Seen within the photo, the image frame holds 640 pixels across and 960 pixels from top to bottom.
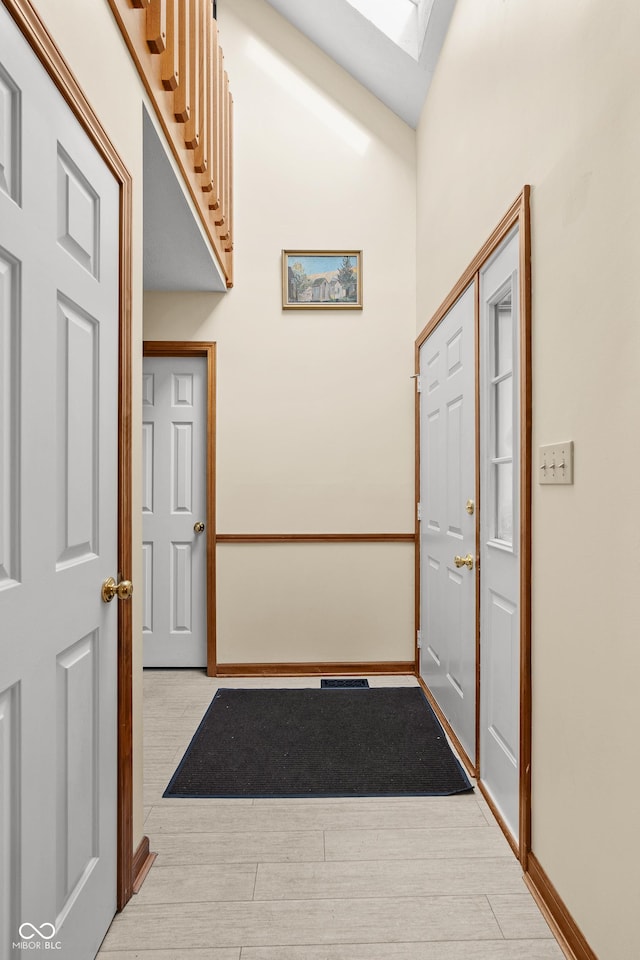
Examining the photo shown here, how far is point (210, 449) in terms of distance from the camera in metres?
3.42

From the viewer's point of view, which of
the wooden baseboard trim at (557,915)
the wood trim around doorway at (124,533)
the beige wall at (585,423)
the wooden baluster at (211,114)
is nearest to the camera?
the beige wall at (585,423)

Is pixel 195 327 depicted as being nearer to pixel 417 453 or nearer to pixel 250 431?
pixel 250 431

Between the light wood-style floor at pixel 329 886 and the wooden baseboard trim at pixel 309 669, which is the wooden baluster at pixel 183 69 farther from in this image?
the wooden baseboard trim at pixel 309 669

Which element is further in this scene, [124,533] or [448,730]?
[448,730]

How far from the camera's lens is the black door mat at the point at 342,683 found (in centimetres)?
320

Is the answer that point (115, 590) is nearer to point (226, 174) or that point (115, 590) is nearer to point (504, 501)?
point (504, 501)

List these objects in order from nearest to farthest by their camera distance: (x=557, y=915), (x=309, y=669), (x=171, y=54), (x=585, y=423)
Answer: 1. (x=585, y=423)
2. (x=557, y=915)
3. (x=171, y=54)
4. (x=309, y=669)

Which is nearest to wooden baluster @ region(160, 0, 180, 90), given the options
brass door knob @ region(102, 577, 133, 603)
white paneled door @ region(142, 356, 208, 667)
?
brass door knob @ region(102, 577, 133, 603)

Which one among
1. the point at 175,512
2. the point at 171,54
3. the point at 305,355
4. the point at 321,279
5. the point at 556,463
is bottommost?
the point at 175,512

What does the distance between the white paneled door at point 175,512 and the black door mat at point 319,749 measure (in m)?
0.59

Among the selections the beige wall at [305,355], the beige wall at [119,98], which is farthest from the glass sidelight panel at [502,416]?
the beige wall at [305,355]

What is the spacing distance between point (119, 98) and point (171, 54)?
47 centimetres

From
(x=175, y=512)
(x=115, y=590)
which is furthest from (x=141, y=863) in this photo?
(x=175, y=512)

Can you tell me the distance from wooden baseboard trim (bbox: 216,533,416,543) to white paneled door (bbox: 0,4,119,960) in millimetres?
1943
